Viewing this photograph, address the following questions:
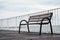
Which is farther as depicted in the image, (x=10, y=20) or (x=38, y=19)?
(x=10, y=20)

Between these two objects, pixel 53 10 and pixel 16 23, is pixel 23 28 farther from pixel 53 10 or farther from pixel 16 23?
pixel 53 10

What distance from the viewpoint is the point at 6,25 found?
1177cm

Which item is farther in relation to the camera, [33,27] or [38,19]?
[33,27]

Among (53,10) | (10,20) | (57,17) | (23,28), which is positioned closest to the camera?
(57,17)

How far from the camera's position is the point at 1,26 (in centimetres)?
1270

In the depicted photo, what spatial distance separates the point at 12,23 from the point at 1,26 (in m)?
2.04

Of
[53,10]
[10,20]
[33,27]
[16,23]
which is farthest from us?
[10,20]

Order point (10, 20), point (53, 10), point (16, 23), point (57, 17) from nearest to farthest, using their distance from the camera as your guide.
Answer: point (57, 17) → point (53, 10) → point (16, 23) → point (10, 20)

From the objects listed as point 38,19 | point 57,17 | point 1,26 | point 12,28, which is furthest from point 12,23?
point 57,17

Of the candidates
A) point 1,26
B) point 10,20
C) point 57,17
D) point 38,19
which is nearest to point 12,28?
point 10,20

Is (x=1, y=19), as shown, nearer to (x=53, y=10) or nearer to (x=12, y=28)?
(x=12, y=28)

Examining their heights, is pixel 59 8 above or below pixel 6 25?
above

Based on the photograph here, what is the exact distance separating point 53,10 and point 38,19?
0.77m

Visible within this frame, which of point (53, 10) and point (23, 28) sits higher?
point (53, 10)
